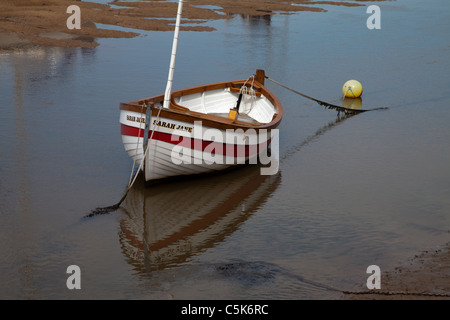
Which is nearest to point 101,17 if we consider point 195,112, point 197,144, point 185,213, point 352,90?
point 352,90

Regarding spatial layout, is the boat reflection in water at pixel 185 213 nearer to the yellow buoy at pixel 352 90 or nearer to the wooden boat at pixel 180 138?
the wooden boat at pixel 180 138

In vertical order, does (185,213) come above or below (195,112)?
below

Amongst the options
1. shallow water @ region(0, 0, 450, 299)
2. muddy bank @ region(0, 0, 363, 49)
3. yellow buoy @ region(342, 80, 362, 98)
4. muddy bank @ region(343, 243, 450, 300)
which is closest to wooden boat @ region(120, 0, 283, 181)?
shallow water @ region(0, 0, 450, 299)

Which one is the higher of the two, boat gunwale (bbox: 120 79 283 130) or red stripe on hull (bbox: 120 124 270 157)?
boat gunwale (bbox: 120 79 283 130)

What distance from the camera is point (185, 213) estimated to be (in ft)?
43.0

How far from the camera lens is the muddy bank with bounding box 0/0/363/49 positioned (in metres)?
31.7

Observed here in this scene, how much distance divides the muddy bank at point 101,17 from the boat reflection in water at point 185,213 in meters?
17.8

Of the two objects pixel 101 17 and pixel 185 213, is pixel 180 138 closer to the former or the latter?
pixel 185 213

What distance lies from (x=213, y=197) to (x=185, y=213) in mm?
1091

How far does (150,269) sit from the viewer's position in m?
10.5

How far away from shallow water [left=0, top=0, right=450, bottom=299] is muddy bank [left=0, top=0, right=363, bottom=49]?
4907 millimetres

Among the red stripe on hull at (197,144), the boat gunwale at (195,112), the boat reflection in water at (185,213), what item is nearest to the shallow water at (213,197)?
the boat reflection in water at (185,213)

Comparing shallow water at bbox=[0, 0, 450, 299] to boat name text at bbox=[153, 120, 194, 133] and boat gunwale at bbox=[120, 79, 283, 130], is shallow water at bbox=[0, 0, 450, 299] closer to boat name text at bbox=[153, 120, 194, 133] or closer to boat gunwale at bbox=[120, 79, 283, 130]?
boat gunwale at bbox=[120, 79, 283, 130]

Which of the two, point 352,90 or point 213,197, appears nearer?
point 213,197
